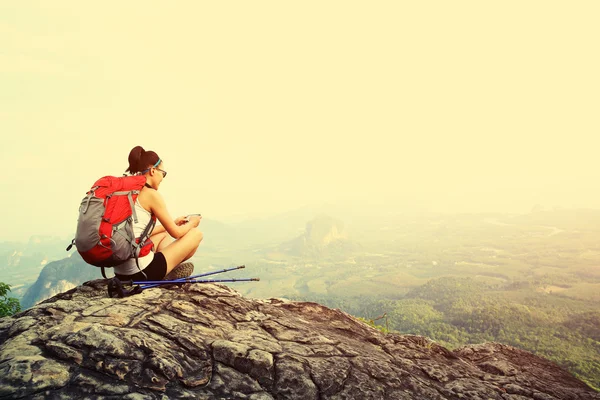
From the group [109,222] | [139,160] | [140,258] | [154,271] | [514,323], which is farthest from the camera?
[514,323]

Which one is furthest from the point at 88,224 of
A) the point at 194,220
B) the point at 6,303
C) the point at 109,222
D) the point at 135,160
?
the point at 6,303

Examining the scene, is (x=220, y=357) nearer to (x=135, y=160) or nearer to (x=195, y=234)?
(x=195, y=234)

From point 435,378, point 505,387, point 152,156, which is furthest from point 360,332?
point 152,156

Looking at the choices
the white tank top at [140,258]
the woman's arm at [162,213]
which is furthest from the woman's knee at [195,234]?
the white tank top at [140,258]

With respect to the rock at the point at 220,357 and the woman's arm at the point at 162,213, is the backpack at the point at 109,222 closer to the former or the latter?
the woman's arm at the point at 162,213

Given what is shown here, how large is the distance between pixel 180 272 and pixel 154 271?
965 millimetres

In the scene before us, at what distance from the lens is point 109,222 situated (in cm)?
583

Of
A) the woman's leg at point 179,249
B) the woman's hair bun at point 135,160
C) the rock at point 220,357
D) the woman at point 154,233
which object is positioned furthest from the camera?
the woman's leg at point 179,249

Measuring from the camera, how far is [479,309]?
164625 mm

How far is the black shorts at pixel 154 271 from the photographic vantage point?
6859 mm

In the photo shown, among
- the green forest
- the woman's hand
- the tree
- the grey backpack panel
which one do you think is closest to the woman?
the woman's hand

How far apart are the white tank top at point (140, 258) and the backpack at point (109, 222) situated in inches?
5.1

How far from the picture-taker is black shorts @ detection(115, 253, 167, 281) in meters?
6.86

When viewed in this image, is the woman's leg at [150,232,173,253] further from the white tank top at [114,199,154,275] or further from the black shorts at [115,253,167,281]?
the white tank top at [114,199,154,275]
